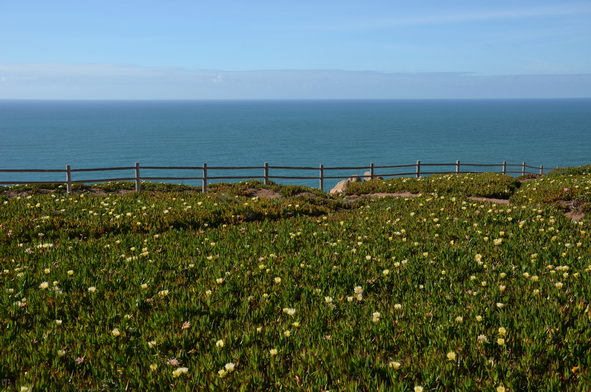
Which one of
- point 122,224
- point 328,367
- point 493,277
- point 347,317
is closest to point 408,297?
point 347,317

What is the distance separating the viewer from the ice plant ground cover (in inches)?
183

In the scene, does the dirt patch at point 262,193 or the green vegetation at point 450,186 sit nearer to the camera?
the green vegetation at point 450,186

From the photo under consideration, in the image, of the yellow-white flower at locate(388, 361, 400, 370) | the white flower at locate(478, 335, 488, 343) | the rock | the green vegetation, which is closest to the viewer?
the yellow-white flower at locate(388, 361, 400, 370)

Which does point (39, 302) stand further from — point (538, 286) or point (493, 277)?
point (538, 286)

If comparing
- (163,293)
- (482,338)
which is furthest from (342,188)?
(482,338)

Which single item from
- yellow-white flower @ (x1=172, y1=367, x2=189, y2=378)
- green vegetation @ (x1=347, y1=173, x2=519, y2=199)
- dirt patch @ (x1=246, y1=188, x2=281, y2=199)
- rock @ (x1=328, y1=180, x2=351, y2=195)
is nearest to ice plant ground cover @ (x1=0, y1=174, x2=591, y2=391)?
yellow-white flower @ (x1=172, y1=367, x2=189, y2=378)

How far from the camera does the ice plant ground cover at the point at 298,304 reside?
4660mm

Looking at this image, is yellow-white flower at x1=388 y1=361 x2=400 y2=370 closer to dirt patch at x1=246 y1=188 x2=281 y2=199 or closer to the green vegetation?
the green vegetation

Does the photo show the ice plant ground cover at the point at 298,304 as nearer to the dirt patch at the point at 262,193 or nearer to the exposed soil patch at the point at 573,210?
the exposed soil patch at the point at 573,210

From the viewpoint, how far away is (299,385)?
4.45 metres

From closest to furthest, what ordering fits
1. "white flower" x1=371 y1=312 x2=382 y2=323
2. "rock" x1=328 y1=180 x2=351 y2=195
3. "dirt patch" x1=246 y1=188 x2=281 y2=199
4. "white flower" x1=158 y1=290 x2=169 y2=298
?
"white flower" x1=371 y1=312 x2=382 y2=323 → "white flower" x1=158 y1=290 x2=169 y2=298 → "dirt patch" x1=246 y1=188 x2=281 y2=199 → "rock" x1=328 y1=180 x2=351 y2=195

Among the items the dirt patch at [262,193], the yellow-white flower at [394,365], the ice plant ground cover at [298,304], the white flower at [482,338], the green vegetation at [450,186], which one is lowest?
the dirt patch at [262,193]

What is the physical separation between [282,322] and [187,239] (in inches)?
198

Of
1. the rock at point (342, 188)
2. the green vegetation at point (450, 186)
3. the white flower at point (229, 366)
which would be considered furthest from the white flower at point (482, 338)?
the rock at point (342, 188)
